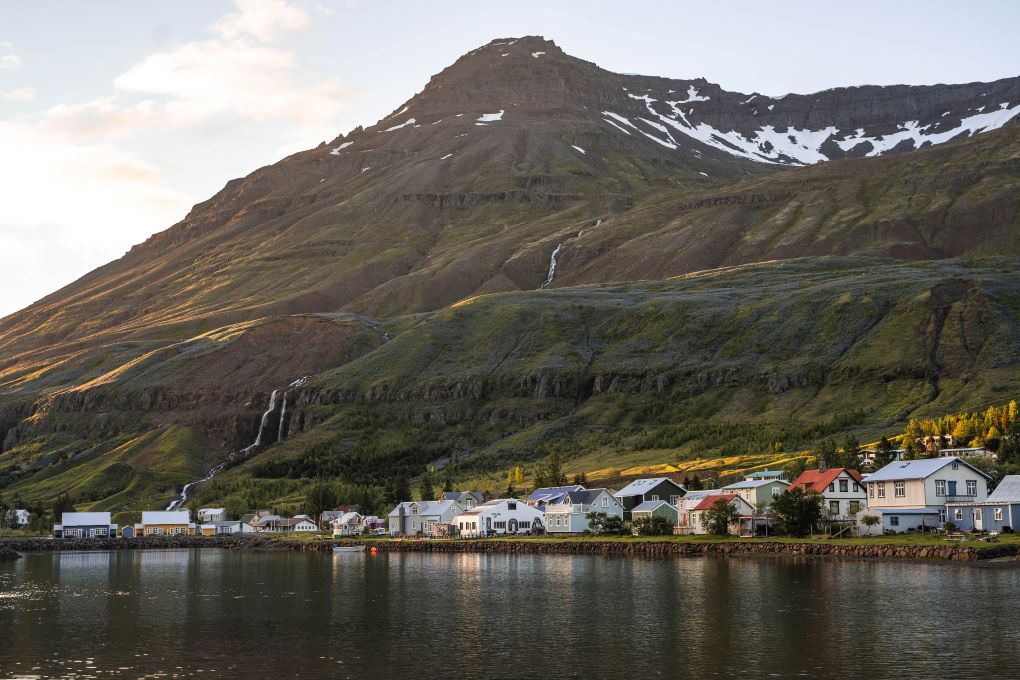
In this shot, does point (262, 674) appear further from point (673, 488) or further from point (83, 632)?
point (673, 488)

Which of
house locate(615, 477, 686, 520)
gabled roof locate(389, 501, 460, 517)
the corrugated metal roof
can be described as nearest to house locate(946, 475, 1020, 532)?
house locate(615, 477, 686, 520)

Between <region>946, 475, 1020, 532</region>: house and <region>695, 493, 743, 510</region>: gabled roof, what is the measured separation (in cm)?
1863

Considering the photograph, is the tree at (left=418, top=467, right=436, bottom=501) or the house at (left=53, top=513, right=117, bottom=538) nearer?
the tree at (left=418, top=467, right=436, bottom=501)

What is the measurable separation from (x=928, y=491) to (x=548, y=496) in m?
47.5

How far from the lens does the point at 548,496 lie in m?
129

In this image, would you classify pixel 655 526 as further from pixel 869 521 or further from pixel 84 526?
pixel 84 526

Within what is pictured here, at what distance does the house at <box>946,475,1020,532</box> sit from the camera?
84975 millimetres

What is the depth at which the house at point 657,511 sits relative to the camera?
112m

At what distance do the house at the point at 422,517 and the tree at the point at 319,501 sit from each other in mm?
19566

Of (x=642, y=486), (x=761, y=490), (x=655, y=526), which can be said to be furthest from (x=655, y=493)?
(x=761, y=490)

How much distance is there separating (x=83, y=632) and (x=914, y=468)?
217 feet

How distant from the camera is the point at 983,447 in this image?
113812 mm

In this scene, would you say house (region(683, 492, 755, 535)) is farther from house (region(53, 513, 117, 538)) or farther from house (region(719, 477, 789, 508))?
house (region(53, 513, 117, 538))

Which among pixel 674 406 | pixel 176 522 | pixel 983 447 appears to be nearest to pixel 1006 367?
pixel 674 406
